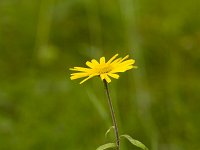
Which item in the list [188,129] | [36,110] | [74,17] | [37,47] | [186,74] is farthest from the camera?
[74,17]

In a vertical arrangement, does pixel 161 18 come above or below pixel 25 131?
above

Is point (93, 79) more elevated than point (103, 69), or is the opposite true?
point (93, 79)

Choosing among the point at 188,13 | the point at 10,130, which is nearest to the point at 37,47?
the point at 10,130

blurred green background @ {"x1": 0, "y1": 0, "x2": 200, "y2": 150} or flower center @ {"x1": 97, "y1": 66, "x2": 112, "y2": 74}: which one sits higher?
blurred green background @ {"x1": 0, "y1": 0, "x2": 200, "y2": 150}

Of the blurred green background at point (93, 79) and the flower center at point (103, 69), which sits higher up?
the blurred green background at point (93, 79)

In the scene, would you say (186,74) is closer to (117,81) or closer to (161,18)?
(117,81)

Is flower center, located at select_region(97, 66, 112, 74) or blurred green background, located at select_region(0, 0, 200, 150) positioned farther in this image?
blurred green background, located at select_region(0, 0, 200, 150)

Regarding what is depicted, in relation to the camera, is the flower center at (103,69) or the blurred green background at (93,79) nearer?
the flower center at (103,69)

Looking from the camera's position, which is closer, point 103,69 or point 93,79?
point 103,69
